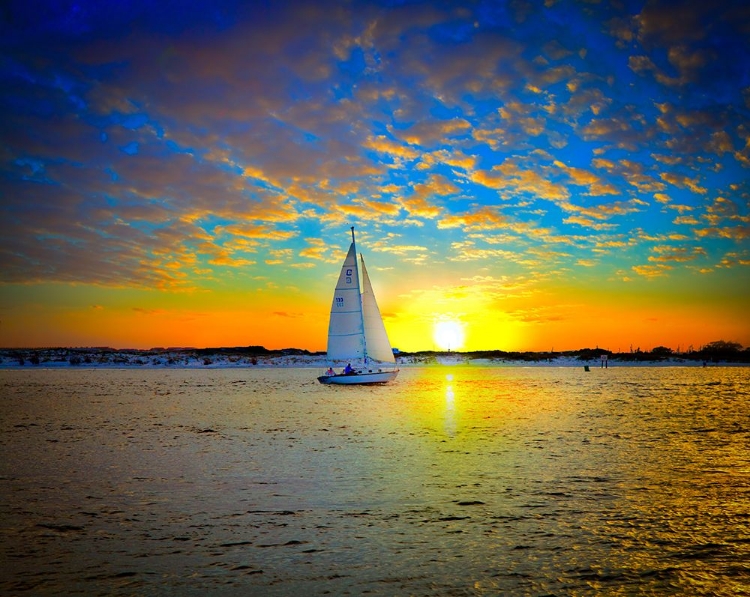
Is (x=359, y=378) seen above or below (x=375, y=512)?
above

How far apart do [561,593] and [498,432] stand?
17.7 meters

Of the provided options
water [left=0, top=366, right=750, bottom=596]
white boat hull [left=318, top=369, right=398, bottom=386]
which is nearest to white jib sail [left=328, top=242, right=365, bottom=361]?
white boat hull [left=318, top=369, right=398, bottom=386]

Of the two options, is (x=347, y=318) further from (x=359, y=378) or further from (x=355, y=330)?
(x=359, y=378)

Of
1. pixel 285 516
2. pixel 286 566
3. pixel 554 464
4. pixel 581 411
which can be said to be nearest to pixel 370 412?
pixel 581 411

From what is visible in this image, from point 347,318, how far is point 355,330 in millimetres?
1713

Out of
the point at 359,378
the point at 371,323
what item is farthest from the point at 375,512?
the point at 371,323

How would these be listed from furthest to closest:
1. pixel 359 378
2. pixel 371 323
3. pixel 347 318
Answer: pixel 371 323, pixel 347 318, pixel 359 378

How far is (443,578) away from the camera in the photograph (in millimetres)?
7902

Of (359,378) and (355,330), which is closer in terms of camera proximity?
(359,378)

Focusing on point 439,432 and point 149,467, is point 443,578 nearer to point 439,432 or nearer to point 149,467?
point 149,467

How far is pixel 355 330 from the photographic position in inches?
2509

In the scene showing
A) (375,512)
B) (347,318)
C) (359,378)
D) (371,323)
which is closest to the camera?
(375,512)

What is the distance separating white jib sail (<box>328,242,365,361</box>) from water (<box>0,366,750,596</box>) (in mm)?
38261

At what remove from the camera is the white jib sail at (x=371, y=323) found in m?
65.0
